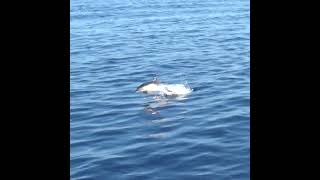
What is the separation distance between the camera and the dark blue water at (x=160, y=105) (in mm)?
11914

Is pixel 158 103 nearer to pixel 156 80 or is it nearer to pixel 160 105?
pixel 160 105

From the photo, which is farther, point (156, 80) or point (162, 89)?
point (156, 80)

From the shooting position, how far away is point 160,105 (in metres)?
17.7

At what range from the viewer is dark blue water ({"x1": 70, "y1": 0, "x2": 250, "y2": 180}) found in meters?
11.9

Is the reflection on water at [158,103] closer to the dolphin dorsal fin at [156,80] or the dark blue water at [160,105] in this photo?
the dark blue water at [160,105]

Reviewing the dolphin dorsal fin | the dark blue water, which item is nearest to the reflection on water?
the dark blue water

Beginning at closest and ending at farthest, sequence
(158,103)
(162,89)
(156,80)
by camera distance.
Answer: (158,103) → (162,89) → (156,80)

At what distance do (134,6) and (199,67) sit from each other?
34.7 m

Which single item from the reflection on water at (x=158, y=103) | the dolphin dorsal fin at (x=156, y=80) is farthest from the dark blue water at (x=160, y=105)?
the dolphin dorsal fin at (x=156, y=80)

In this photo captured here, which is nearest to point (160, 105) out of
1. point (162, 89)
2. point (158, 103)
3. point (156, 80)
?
point (158, 103)

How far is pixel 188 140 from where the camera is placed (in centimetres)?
1364
